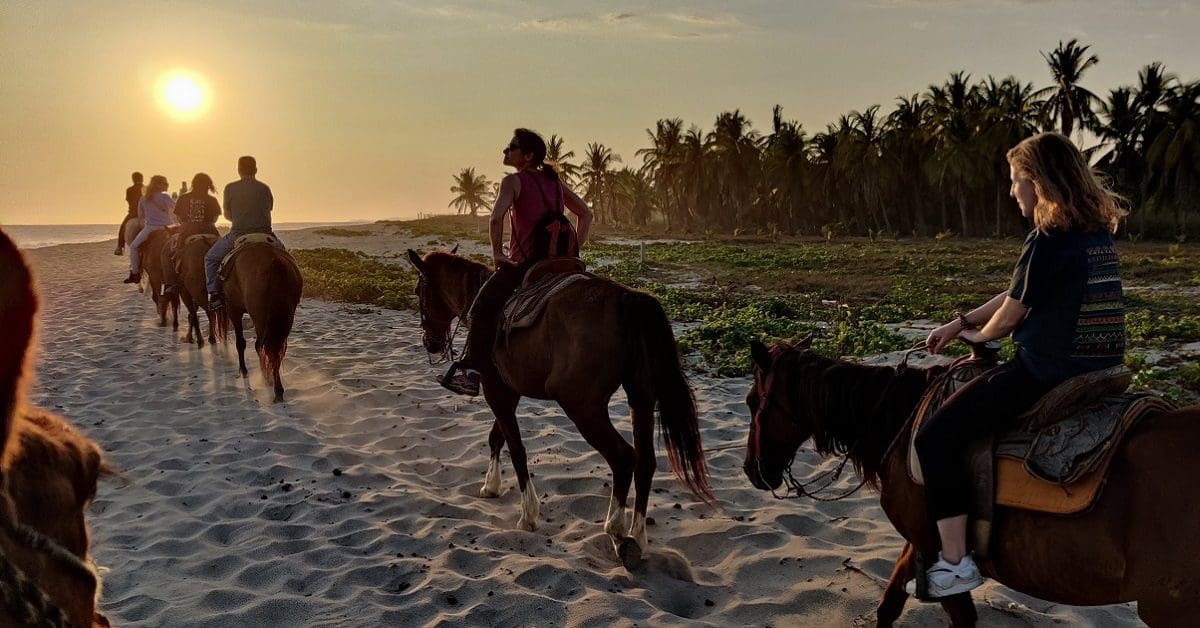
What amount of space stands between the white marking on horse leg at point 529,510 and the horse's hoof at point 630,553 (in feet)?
2.86

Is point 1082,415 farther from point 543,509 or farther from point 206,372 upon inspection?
point 206,372

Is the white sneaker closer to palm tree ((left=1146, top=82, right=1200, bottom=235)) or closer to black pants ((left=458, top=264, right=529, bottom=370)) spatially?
black pants ((left=458, top=264, right=529, bottom=370))

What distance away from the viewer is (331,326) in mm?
13078

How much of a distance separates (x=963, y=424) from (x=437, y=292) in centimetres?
470

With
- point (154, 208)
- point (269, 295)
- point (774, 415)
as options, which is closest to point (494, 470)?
point (774, 415)

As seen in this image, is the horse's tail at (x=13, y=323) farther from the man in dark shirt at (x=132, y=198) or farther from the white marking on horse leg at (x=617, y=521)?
the man in dark shirt at (x=132, y=198)

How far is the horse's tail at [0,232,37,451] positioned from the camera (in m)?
1.11

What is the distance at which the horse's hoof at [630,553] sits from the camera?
4359 mm

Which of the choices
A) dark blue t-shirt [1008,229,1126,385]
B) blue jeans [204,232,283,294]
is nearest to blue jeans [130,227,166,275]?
blue jeans [204,232,283,294]

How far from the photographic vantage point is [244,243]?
9000mm

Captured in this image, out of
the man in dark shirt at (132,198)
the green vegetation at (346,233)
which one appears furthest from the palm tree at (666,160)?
the man in dark shirt at (132,198)

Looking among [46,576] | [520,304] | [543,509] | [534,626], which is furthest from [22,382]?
[543,509]

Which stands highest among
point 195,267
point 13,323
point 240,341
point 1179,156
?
point 1179,156

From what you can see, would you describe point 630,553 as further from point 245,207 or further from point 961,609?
point 245,207
